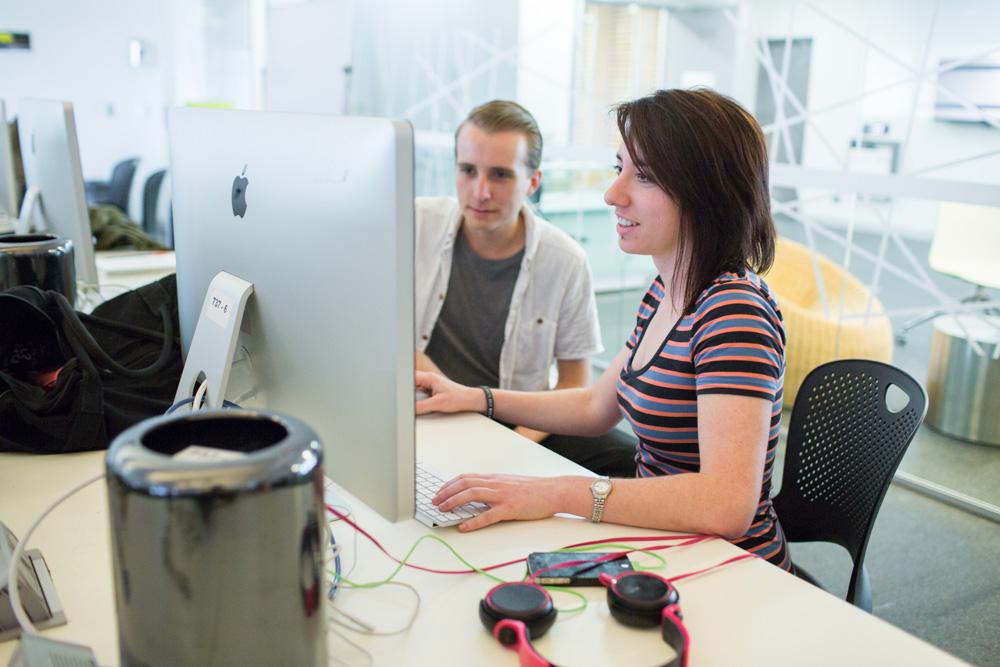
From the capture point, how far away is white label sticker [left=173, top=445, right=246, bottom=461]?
715mm

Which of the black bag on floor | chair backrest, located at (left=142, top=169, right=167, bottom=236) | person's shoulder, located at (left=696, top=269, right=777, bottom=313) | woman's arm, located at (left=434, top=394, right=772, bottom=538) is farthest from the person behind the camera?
chair backrest, located at (left=142, top=169, right=167, bottom=236)

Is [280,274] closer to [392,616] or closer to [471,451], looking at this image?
[392,616]

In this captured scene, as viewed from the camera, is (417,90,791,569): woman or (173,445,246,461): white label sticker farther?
(417,90,791,569): woman

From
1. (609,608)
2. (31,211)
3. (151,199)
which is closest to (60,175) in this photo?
(31,211)

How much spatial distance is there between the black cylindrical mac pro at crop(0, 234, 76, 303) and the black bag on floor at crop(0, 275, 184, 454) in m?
0.18

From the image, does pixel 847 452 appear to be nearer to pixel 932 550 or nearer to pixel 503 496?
pixel 503 496

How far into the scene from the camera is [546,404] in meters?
1.74

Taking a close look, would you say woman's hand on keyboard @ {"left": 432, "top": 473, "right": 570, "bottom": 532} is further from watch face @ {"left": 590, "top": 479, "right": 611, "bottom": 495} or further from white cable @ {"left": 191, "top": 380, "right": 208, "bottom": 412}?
white cable @ {"left": 191, "top": 380, "right": 208, "bottom": 412}

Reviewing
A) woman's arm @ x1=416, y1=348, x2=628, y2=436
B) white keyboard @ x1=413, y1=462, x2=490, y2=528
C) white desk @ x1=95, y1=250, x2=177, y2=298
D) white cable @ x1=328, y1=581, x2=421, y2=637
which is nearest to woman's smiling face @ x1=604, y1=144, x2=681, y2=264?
woman's arm @ x1=416, y1=348, x2=628, y2=436

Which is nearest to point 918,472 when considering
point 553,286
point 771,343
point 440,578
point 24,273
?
point 553,286

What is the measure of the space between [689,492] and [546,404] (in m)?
0.54

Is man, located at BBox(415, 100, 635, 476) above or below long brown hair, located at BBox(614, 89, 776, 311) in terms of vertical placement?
below

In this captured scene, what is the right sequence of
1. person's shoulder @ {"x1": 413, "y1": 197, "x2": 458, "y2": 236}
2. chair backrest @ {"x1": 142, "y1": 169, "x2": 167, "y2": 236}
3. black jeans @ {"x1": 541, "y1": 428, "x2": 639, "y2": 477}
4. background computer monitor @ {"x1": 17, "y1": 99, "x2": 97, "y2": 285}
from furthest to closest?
chair backrest @ {"x1": 142, "y1": 169, "x2": 167, "y2": 236} → person's shoulder @ {"x1": 413, "y1": 197, "x2": 458, "y2": 236} → background computer monitor @ {"x1": 17, "y1": 99, "x2": 97, "y2": 285} → black jeans @ {"x1": 541, "y1": 428, "x2": 639, "y2": 477}

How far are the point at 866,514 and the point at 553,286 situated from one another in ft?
3.48
